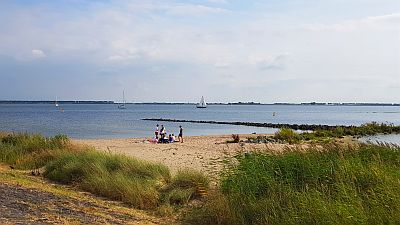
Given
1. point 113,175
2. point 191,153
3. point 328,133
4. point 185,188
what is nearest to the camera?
point 185,188

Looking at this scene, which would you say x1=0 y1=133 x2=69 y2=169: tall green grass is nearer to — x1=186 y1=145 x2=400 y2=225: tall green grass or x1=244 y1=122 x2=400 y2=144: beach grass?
x1=186 y1=145 x2=400 y2=225: tall green grass

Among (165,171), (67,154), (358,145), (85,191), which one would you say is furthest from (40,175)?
(358,145)

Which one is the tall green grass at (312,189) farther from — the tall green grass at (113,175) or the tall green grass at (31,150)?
the tall green grass at (31,150)

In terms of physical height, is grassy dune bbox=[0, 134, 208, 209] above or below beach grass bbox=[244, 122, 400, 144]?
above

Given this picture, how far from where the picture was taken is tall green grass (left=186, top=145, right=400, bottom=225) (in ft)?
22.1

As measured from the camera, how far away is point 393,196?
22.0 ft

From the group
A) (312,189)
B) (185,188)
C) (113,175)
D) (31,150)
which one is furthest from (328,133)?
(312,189)

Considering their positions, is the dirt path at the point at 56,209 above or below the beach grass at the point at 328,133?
above

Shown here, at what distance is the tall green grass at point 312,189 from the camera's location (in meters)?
6.73

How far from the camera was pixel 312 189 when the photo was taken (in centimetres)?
818

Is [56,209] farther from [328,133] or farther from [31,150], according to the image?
[328,133]

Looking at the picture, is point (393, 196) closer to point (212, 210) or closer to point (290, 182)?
point (290, 182)

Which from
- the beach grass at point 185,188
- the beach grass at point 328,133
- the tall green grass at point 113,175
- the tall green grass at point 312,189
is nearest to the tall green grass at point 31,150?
the tall green grass at point 113,175

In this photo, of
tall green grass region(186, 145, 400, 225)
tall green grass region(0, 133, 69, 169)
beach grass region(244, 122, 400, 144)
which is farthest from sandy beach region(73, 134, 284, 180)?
beach grass region(244, 122, 400, 144)
